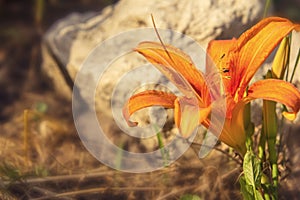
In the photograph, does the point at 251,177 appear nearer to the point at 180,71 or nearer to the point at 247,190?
the point at 247,190

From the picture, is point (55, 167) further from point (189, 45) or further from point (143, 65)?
point (189, 45)

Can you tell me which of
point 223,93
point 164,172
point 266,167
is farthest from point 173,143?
point 223,93

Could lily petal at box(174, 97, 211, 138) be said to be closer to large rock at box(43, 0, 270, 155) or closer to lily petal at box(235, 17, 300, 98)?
lily petal at box(235, 17, 300, 98)

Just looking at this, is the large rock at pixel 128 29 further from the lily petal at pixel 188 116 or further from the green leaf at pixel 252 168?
the lily petal at pixel 188 116

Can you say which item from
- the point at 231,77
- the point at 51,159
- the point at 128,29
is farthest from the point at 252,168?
the point at 128,29

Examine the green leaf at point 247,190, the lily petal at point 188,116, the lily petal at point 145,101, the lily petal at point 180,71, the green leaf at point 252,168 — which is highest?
the lily petal at point 180,71

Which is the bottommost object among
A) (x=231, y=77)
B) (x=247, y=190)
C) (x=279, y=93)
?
(x=247, y=190)

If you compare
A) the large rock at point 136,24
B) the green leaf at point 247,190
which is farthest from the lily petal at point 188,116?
the large rock at point 136,24
